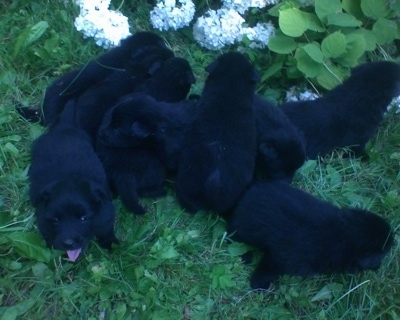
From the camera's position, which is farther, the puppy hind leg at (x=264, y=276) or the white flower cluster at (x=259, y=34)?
the white flower cluster at (x=259, y=34)

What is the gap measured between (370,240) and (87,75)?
216cm

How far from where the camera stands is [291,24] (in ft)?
14.3

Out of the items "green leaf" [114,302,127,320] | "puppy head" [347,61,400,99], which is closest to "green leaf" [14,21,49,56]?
"green leaf" [114,302,127,320]

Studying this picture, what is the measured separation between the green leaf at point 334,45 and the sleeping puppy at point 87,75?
1.13 metres

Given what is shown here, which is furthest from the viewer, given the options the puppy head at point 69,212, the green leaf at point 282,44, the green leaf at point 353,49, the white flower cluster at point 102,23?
the white flower cluster at point 102,23

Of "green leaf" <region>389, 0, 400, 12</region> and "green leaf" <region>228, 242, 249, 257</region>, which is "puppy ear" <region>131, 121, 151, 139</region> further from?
"green leaf" <region>389, 0, 400, 12</region>

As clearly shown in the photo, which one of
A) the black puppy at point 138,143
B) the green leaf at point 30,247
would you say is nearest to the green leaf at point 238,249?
the black puppy at point 138,143

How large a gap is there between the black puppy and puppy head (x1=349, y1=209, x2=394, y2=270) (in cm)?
116

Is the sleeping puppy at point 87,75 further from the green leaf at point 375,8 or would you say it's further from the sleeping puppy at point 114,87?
the green leaf at point 375,8

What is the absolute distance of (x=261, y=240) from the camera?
3502mm

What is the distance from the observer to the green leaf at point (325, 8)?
14.4 ft

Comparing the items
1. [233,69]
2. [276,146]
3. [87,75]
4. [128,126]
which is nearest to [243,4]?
[233,69]

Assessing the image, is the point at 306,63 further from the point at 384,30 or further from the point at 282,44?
the point at 384,30

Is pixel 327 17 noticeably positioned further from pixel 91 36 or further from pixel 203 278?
pixel 203 278
